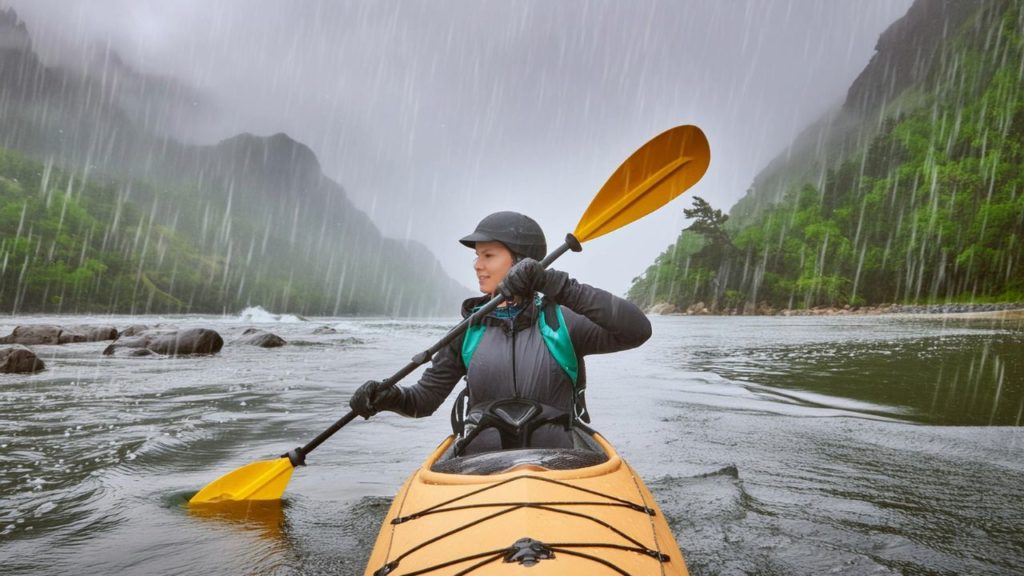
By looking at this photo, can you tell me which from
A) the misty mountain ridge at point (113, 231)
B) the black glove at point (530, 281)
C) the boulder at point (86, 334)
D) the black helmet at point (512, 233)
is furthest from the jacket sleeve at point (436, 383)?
the misty mountain ridge at point (113, 231)

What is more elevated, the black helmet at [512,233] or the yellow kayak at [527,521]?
the black helmet at [512,233]

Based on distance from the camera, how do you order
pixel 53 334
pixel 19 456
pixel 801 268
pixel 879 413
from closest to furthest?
1. pixel 19 456
2. pixel 879 413
3. pixel 53 334
4. pixel 801 268

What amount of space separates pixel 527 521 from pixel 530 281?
126 centimetres

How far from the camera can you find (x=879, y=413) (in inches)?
265

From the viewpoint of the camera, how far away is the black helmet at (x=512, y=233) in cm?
309

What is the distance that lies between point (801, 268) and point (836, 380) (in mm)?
65936

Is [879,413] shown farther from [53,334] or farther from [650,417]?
[53,334]

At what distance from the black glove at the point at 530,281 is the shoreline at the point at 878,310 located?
114 feet

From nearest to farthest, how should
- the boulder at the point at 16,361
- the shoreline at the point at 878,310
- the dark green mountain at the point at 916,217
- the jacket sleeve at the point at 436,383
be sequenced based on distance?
1. the jacket sleeve at the point at 436,383
2. the boulder at the point at 16,361
3. the shoreline at the point at 878,310
4. the dark green mountain at the point at 916,217

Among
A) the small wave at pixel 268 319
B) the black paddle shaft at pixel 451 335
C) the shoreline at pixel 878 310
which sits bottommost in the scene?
the small wave at pixel 268 319

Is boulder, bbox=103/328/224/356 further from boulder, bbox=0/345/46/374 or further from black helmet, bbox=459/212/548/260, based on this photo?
black helmet, bbox=459/212/548/260

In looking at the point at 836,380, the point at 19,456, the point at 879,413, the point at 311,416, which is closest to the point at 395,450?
the point at 311,416

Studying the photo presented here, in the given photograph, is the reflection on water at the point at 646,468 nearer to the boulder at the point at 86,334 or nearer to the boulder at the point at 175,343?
the boulder at the point at 175,343

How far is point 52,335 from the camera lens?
19375 millimetres
